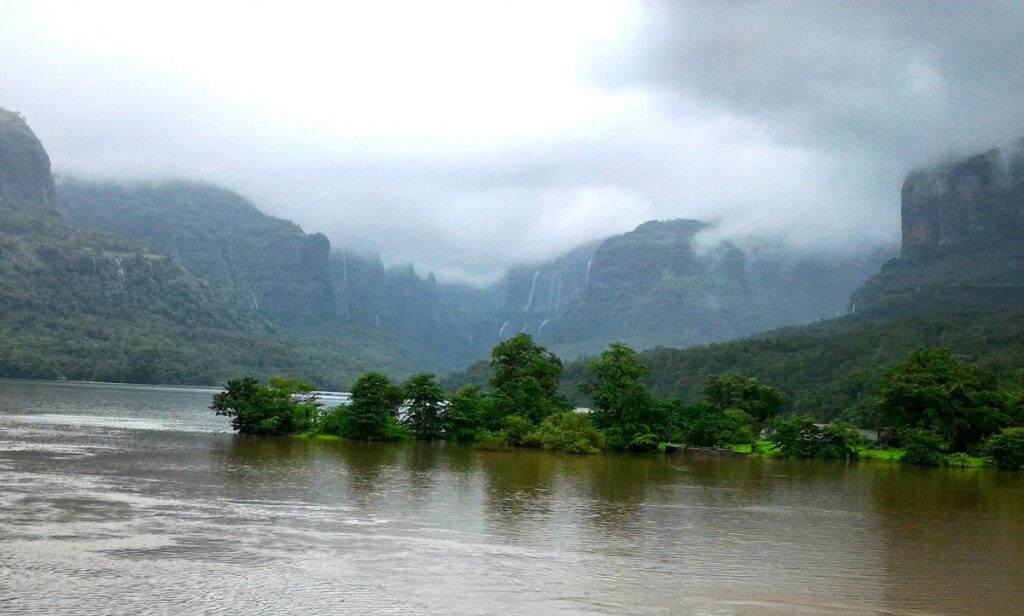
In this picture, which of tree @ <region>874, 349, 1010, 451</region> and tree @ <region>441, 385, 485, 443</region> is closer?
tree @ <region>874, 349, 1010, 451</region>

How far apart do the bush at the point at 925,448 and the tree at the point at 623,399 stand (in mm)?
17075

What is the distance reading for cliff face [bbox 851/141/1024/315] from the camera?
148875 millimetres

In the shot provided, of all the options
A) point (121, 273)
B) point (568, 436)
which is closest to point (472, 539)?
point (568, 436)

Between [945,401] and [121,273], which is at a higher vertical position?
[121,273]

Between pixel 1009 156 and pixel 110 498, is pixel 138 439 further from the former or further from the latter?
pixel 1009 156

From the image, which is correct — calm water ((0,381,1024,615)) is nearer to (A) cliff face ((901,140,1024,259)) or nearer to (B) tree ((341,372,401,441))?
(B) tree ((341,372,401,441))

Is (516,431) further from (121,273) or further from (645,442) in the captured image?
(121,273)

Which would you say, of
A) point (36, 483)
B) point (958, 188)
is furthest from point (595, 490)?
point (958, 188)

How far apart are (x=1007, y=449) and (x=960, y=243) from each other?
449 ft

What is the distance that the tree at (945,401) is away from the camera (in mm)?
62531

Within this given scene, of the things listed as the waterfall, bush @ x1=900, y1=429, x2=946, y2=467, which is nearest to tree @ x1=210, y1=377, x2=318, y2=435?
bush @ x1=900, y1=429, x2=946, y2=467

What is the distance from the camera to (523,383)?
6931cm

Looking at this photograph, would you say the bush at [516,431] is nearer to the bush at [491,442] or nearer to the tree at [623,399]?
the bush at [491,442]

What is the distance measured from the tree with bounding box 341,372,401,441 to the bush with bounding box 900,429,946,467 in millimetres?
37034
